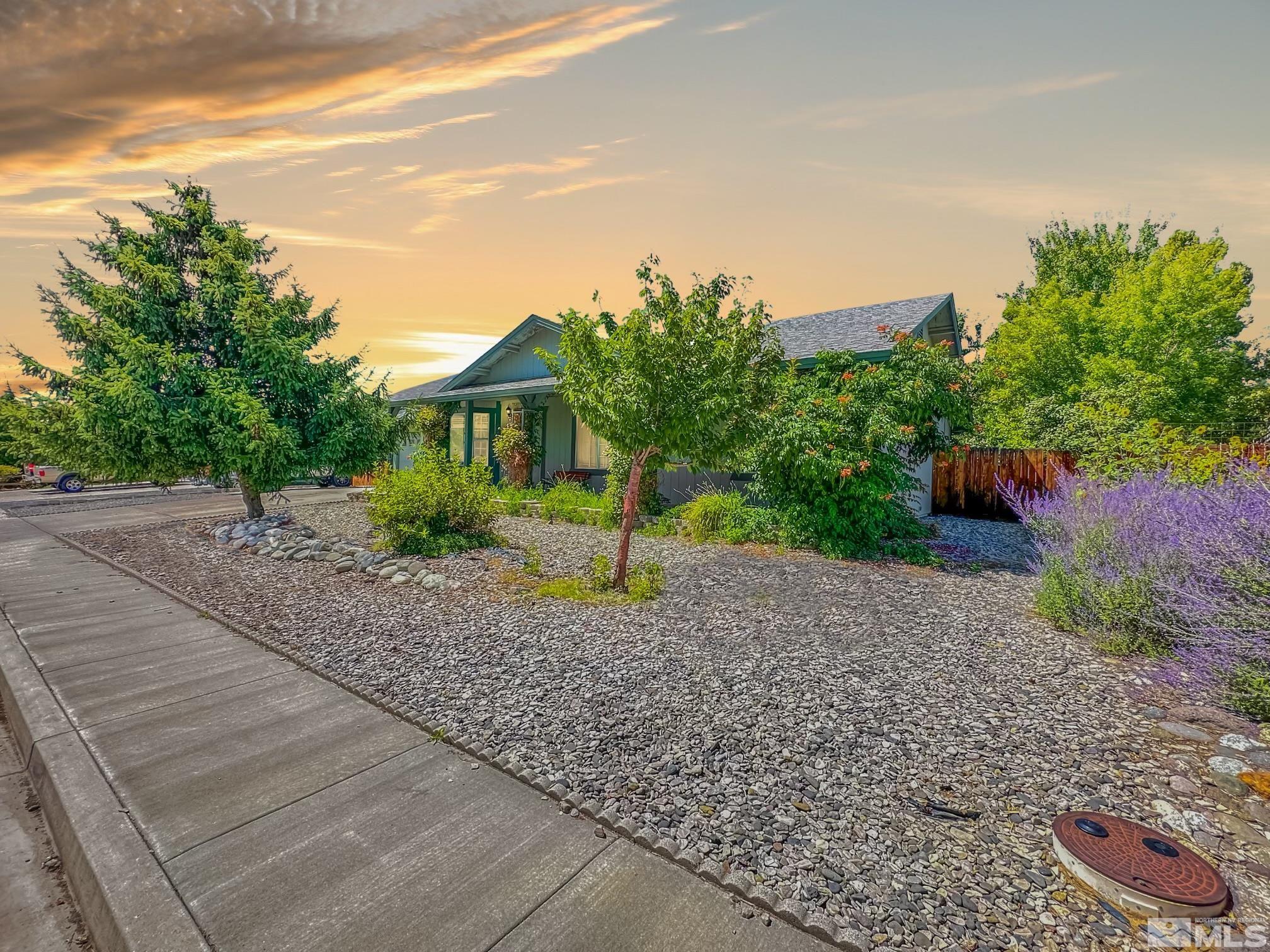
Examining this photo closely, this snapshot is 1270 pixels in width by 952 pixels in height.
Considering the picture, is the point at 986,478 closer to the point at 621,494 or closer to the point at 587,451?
the point at 621,494

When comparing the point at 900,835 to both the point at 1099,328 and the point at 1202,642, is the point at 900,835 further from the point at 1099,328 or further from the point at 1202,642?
the point at 1099,328

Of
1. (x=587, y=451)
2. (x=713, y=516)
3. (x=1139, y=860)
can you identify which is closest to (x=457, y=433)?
(x=587, y=451)

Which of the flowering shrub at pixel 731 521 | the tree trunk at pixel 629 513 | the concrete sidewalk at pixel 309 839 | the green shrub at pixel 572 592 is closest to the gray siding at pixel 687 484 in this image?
the flowering shrub at pixel 731 521

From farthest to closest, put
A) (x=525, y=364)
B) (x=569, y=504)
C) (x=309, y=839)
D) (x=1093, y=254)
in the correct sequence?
1. (x=1093, y=254)
2. (x=525, y=364)
3. (x=569, y=504)
4. (x=309, y=839)

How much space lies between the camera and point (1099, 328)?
2331 centimetres

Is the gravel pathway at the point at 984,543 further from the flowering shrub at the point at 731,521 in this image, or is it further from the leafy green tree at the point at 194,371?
the leafy green tree at the point at 194,371

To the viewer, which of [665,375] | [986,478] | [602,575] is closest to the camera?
[665,375]

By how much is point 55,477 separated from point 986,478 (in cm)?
3138

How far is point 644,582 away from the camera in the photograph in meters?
6.73

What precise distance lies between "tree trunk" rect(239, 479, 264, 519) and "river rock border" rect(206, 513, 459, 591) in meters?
0.23

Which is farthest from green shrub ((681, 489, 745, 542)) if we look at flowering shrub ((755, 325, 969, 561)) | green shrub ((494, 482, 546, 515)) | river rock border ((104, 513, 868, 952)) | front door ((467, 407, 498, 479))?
front door ((467, 407, 498, 479))

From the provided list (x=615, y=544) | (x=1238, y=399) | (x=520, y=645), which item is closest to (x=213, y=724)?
(x=520, y=645)

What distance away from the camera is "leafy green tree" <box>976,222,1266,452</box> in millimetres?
20703

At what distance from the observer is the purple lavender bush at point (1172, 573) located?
3.71 metres
